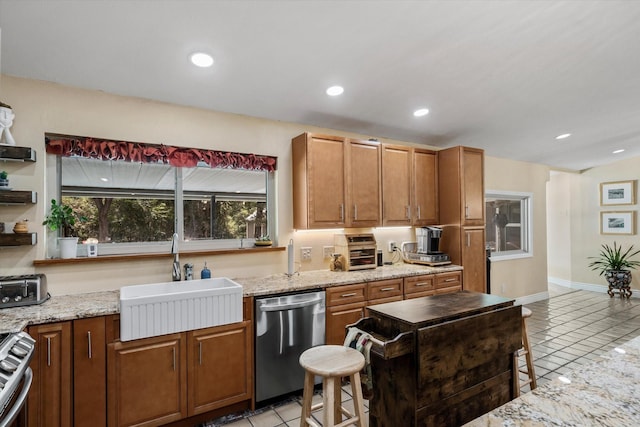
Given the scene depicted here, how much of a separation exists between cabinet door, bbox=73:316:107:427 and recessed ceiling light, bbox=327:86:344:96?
240 cm

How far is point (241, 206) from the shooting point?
11.2ft

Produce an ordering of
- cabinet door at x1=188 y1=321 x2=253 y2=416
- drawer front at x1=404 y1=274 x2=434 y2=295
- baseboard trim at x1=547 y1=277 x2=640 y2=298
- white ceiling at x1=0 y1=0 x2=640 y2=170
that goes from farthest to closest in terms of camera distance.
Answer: baseboard trim at x1=547 y1=277 x2=640 y2=298 < drawer front at x1=404 y1=274 x2=434 y2=295 < cabinet door at x1=188 y1=321 x2=253 y2=416 < white ceiling at x1=0 y1=0 x2=640 y2=170

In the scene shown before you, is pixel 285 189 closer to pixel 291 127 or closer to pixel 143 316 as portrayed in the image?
pixel 291 127

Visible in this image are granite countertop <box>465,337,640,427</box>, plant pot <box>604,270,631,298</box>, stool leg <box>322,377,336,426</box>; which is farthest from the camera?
plant pot <box>604,270,631,298</box>

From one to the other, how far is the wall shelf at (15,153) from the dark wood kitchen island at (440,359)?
8.37 ft

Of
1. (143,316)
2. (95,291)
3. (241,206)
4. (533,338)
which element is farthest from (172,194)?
(533,338)

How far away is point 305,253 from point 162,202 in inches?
58.2

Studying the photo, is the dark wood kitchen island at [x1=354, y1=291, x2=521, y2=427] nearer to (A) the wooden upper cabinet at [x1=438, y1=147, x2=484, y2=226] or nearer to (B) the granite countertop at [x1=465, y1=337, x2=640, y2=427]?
(B) the granite countertop at [x1=465, y1=337, x2=640, y2=427]

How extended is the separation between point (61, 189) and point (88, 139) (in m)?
0.45

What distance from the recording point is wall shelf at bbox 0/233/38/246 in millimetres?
2236

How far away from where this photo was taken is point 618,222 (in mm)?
6477

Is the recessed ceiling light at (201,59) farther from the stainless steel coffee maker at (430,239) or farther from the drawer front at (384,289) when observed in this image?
the stainless steel coffee maker at (430,239)

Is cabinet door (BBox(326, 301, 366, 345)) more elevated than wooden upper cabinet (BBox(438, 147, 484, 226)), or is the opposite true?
wooden upper cabinet (BBox(438, 147, 484, 226))

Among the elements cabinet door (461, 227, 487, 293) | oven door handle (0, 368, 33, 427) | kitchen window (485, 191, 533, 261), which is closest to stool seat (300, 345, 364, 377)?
oven door handle (0, 368, 33, 427)
